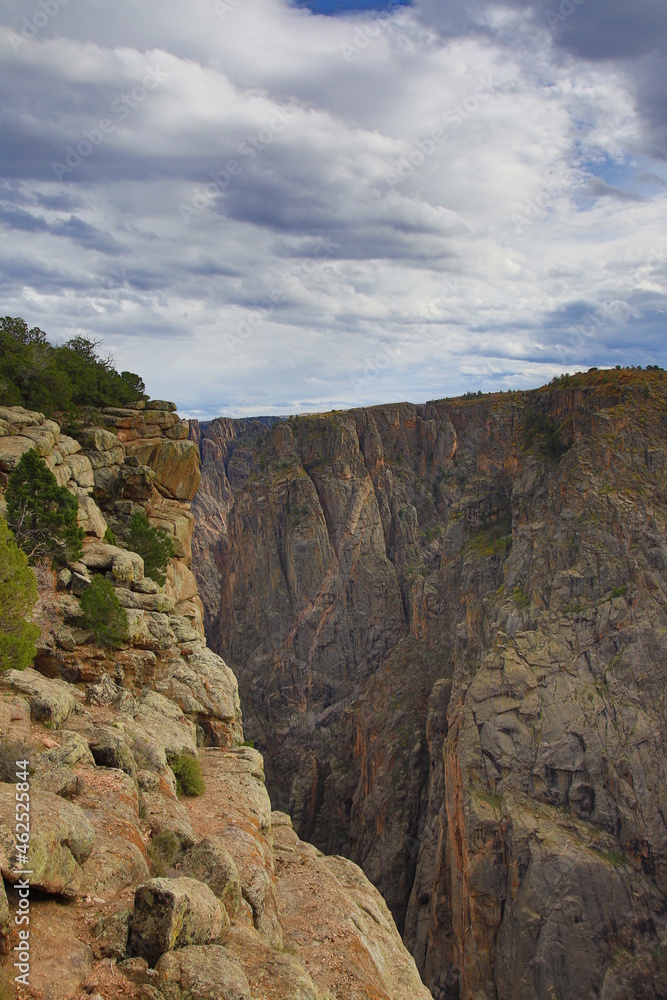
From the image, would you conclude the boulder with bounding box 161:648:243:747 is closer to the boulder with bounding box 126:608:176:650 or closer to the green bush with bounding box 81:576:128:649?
the boulder with bounding box 126:608:176:650

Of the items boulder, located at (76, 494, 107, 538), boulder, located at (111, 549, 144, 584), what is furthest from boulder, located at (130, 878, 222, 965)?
boulder, located at (76, 494, 107, 538)

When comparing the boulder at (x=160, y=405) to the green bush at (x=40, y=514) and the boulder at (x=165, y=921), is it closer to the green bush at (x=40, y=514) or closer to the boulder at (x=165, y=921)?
the green bush at (x=40, y=514)

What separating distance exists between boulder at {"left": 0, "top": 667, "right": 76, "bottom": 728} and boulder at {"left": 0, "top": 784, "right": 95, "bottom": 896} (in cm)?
356

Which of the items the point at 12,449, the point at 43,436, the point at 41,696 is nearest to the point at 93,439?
the point at 43,436

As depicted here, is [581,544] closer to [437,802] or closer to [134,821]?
[437,802]

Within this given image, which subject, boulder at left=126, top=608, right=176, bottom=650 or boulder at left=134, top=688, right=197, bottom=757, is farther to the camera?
boulder at left=126, top=608, right=176, bottom=650

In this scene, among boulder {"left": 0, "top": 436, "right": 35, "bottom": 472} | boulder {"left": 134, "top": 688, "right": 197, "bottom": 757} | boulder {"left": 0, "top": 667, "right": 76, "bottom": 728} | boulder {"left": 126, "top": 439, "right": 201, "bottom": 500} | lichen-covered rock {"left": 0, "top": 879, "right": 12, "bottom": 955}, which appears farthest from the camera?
boulder {"left": 126, "top": 439, "right": 201, "bottom": 500}

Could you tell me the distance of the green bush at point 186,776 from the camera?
15633 millimetres

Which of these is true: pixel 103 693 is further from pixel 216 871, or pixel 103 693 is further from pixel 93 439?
pixel 93 439

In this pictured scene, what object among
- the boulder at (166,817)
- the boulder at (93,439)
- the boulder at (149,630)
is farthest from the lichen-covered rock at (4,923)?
the boulder at (93,439)

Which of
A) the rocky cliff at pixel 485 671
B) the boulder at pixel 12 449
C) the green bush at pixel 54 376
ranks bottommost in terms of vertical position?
the rocky cliff at pixel 485 671

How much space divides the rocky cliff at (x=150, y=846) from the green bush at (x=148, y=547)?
7.86ft

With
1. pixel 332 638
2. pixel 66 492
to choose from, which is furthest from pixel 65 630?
pixel 332 638

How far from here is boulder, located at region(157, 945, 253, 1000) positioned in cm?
776
